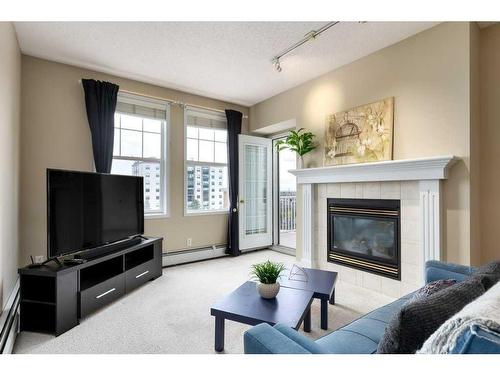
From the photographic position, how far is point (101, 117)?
3402 mm

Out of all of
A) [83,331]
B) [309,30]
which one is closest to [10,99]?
[83,331]

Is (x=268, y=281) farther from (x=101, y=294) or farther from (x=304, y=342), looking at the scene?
(x=101, y=294)

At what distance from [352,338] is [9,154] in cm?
298

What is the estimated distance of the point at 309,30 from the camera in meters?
2.68

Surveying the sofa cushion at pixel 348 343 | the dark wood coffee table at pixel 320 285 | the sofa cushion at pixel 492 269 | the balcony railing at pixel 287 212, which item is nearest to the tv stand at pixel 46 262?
the dark wood coffee table at pixel 320 285

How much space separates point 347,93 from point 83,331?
355 centimetres

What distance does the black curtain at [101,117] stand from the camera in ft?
11.0

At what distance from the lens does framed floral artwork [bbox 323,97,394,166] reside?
9.64ft

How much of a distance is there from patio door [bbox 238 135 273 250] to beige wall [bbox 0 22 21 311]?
2891mm

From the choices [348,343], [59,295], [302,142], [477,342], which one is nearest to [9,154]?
[59,295]

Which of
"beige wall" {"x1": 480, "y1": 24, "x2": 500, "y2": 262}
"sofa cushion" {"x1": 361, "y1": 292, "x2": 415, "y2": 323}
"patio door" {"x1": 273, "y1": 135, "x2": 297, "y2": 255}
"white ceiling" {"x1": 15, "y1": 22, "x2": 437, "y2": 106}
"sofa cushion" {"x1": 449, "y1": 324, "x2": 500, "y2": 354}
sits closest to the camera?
"sofa cushion" {"x1": 449, "y1": 324, "x2": 500, "y2": 354}

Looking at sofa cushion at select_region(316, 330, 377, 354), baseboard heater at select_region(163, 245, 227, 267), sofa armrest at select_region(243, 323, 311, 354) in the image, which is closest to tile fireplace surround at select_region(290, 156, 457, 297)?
baseboard heater at select_region(163, 245, 227, 267)

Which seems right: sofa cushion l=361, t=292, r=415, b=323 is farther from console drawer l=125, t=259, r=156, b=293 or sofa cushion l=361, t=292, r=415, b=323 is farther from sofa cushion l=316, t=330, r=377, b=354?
console drawer l=125, t=259, r=156, b=293
